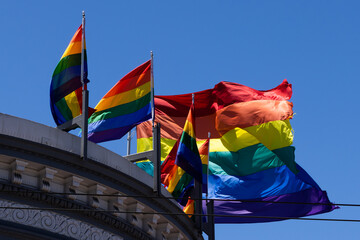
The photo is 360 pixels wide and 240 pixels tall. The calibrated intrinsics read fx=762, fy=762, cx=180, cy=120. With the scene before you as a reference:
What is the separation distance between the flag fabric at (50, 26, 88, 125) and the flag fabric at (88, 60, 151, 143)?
4.98ft

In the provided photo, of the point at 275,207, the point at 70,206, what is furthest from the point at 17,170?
the point at 275,207

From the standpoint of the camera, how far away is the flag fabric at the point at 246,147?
26.8m

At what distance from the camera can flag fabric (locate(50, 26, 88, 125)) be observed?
19.3 m

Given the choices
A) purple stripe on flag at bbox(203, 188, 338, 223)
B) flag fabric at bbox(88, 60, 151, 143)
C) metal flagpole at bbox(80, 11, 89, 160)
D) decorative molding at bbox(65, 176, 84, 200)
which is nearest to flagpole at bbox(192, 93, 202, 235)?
flag fabric at bbox(88, 60, 151, 143)

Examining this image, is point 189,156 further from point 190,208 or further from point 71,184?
point 71,184

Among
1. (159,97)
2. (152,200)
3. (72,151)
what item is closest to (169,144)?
(159,97)

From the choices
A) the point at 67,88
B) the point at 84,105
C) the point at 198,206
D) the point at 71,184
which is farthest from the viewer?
the point at 198,206

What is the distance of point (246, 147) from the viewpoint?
2773cm

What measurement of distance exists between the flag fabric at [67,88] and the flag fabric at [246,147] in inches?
295

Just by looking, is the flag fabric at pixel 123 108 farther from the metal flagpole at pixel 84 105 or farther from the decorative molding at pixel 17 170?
the decorative molding at pixel 17 170

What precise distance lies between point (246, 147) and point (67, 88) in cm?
991

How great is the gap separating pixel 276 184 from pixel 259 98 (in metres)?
3.56

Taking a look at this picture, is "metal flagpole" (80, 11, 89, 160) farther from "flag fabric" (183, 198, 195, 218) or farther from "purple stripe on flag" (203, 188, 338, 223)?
"purple stripe on flag" (203, 188, 338, 223)

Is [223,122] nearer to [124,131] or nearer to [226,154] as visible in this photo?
[226,154]
